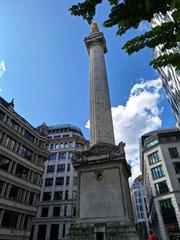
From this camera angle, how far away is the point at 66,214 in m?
45.2

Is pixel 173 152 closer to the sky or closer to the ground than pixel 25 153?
closer to the sky

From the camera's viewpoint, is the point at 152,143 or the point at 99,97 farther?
the point at 152,143

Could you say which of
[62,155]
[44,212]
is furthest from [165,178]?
[44,212]

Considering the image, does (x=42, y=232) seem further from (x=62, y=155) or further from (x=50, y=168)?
(x=62, y=155)

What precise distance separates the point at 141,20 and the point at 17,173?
33.2m

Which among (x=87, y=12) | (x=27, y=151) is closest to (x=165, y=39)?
(x=87, y=12)

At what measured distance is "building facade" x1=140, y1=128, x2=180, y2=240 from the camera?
3653cm

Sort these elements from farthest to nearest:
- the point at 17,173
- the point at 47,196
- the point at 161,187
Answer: the point at 47,196, the point at 161,187, the point at 17,173

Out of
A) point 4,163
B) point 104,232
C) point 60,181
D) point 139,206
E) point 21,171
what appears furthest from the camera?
point 139,206

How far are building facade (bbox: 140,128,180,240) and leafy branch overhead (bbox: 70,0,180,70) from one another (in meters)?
40.0

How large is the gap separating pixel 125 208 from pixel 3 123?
23.8 metres

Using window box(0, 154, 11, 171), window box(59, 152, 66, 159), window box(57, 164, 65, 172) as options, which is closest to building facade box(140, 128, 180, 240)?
window box(57, 164, 65, 172)

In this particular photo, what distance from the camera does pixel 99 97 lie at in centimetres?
2303

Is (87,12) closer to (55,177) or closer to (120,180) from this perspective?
(120,180)
